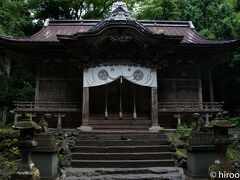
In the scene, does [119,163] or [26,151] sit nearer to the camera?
[26,151]

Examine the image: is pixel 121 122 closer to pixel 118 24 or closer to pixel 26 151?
pixel 118 24

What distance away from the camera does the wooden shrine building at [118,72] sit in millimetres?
14305

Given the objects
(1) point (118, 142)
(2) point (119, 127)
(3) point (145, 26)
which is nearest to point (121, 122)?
(2) point (119, 127)

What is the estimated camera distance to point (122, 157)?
1120 centimetres

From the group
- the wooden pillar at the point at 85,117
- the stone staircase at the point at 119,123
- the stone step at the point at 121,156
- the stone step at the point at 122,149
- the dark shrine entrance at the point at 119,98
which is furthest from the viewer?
the dark shrine entrance at the point at 119,98

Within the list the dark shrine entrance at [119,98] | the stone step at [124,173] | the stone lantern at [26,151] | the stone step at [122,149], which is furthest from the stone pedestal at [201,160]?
the dark shrine entrance at [119,98]

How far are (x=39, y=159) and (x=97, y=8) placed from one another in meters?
23.8

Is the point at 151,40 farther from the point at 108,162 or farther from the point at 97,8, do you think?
the point at 97,8

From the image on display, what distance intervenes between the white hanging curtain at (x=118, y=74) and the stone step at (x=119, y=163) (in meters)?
4.89

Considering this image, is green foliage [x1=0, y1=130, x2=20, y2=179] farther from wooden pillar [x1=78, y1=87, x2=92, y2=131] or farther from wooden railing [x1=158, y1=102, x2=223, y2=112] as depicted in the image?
wooden railing [x1=158, y1=102, x2=223, y2=112]

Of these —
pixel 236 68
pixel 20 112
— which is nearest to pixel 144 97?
pixel 20 112

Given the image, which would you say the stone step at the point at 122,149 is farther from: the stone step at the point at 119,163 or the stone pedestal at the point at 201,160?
the stone pedestal at the point at 201,160

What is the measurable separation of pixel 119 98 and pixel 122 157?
5.99 meters

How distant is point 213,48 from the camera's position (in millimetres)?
15602
